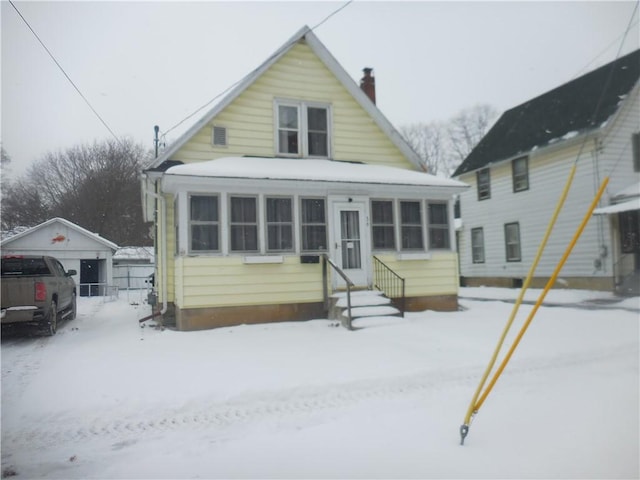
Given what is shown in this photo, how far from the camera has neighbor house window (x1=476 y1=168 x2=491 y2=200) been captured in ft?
49.4

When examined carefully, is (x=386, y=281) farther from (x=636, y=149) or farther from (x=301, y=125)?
(x=636, y=149)

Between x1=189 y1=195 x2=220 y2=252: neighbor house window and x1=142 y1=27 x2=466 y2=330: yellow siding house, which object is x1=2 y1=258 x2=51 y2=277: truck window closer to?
x1=142 y1=27 x2=466 y2=330: yellow siding house

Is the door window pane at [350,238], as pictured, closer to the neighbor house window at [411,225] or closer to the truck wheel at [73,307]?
the neighbor house window at [411,225]

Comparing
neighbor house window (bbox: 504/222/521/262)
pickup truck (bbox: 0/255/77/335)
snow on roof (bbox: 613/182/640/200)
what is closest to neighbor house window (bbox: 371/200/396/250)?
snow on roof (bbox: 613/182/640/200)

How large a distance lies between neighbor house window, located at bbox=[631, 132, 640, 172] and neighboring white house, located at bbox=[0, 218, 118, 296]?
37.7 ft

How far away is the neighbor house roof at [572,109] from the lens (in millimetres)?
8367

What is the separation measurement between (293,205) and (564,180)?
7.46m

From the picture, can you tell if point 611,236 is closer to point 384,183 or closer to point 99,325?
point 384,183

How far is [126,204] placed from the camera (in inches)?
128

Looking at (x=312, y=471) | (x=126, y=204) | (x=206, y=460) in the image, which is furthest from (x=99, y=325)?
(x=312, y=471)

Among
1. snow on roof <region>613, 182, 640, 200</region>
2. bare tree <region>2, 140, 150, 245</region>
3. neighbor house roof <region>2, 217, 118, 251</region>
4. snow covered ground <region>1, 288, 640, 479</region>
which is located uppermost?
snow on roof <region>613, 182, 640, 200</region>

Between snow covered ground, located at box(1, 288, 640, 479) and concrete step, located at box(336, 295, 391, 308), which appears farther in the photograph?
concrete step, located at box(336, 295, 391, 308)

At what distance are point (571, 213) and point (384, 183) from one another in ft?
16.1

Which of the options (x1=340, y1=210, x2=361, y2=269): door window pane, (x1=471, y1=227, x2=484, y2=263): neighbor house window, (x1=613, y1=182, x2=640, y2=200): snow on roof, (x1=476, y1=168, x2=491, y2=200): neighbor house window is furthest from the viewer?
(x1=471, y1=227, x2=484, y2=263): neighbor house window
